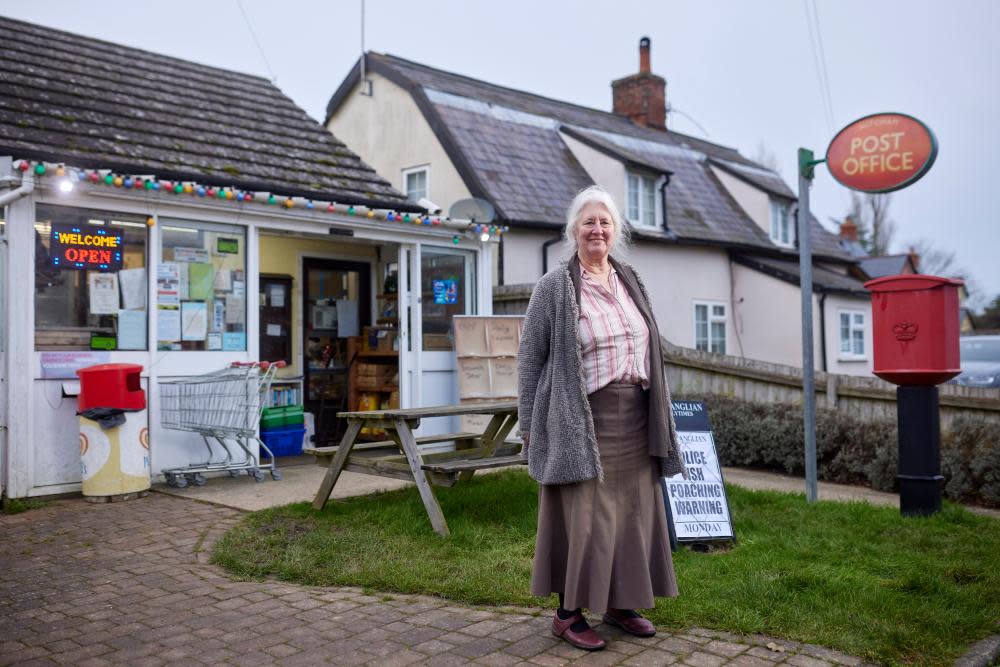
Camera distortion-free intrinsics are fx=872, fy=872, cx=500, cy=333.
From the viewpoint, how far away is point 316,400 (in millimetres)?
11609

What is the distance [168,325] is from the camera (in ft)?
26.7

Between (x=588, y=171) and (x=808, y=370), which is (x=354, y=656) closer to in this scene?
(x=808, y=370)

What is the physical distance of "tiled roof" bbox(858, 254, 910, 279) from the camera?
26531 mm

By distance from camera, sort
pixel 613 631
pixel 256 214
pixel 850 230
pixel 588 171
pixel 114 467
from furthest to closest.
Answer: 1. pixel 850 230
2. pixel 588 171
3. pixel 256 214
4. pixel 114 467
5. pixel 613 631

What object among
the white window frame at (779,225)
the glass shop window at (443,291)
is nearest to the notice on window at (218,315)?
the glass shop window at (443,291)

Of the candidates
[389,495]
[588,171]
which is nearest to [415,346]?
[389,495]

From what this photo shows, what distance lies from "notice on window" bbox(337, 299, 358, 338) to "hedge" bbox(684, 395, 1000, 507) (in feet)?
15.1

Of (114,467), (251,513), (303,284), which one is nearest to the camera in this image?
(251,513)

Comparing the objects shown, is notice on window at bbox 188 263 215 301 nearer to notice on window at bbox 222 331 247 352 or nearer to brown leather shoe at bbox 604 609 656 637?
notice on window at bbox 222 331 247 352

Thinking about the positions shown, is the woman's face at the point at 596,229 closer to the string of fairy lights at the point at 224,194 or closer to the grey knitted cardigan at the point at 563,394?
the grey knitted cardigan at the point at 563,394

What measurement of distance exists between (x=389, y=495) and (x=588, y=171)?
41.0 ft

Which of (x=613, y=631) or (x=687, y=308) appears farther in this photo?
(x=687, y=308)

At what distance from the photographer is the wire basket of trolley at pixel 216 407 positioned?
25.3 ft

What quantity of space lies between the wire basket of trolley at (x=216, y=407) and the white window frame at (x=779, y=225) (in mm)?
16985
